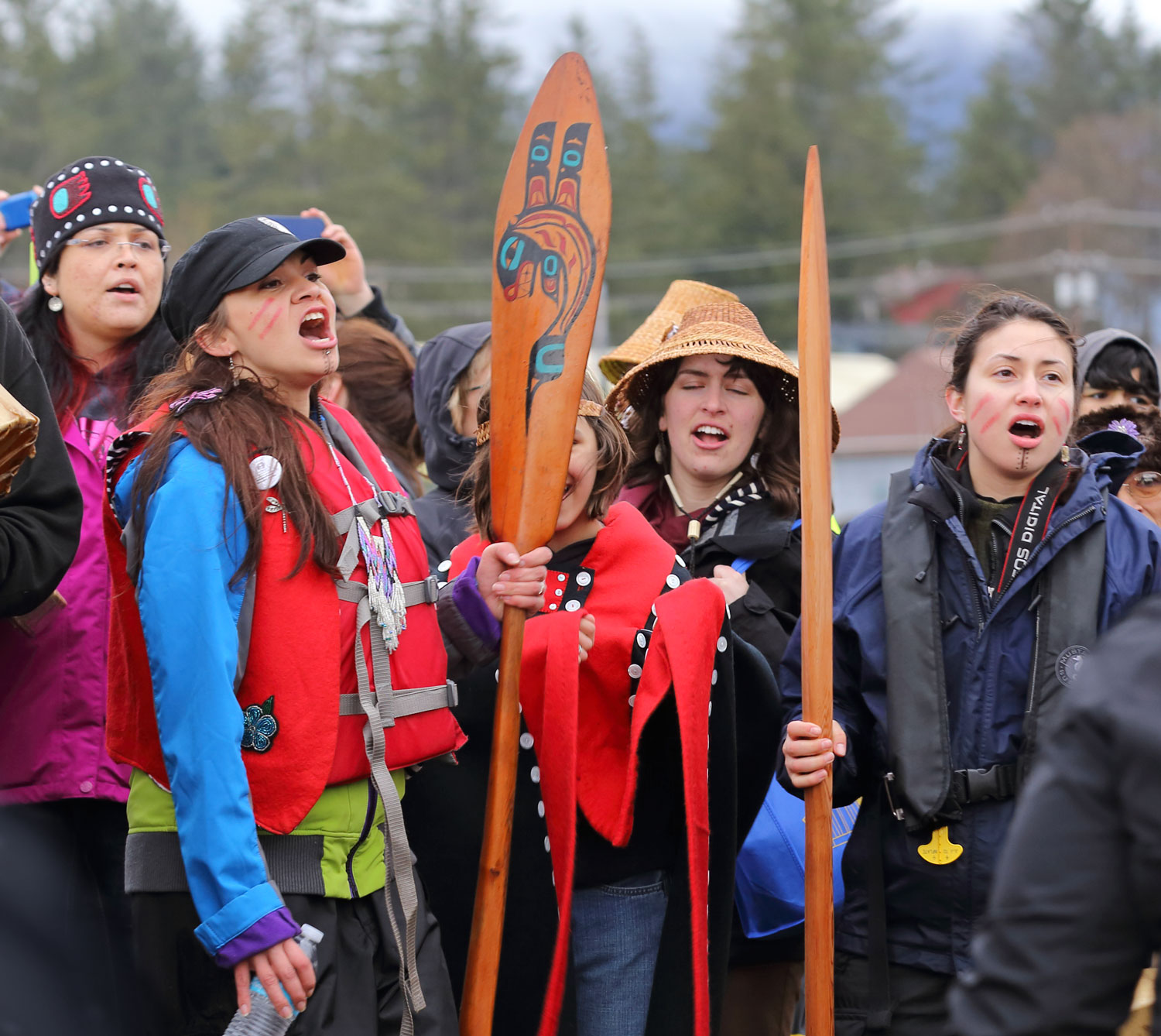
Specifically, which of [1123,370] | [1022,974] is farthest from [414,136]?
[1022,974]

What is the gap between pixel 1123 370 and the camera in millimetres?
4262

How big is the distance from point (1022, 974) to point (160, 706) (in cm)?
148

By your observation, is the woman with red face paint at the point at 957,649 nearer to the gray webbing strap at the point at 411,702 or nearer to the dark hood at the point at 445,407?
the gray webbing strap at the point at 411,702

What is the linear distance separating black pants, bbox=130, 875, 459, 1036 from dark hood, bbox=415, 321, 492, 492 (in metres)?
1.77

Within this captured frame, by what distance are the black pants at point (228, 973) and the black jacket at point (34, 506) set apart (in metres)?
0.60

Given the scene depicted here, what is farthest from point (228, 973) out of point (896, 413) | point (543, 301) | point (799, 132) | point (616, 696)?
point (799, 132)

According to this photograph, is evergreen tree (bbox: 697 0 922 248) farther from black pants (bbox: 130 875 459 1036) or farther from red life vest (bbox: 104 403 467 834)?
black pants (bbox: 130 875 459 1036)

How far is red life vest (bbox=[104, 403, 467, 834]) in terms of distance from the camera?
2.48 metres

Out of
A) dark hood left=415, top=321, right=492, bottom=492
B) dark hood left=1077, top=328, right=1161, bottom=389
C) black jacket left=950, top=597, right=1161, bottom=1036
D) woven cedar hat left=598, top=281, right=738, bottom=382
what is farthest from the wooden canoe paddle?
dark hood left=1077, top=328, right=1161, bottom=389

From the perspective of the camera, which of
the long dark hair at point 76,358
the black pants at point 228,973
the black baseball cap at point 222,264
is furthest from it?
the long dark hair at point 76,358

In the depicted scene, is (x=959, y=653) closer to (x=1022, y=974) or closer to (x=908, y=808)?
(x=908, y=808)

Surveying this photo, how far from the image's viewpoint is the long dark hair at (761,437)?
3.82 meters

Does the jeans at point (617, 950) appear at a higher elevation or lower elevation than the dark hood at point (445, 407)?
lower

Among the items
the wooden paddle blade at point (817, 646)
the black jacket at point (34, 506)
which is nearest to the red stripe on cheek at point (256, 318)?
the black jacket at point (34, 506)
